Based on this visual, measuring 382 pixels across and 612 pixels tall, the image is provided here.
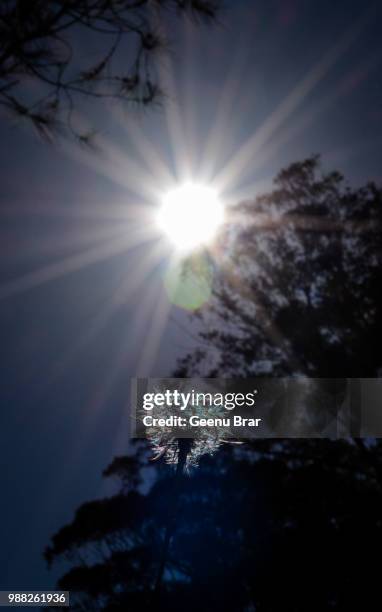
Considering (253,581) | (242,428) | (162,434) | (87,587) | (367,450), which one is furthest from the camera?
(87,587)

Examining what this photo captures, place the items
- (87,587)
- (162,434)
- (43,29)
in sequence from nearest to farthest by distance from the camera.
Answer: (43,29) → (162,434) → (87,587)

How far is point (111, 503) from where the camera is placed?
336 inches

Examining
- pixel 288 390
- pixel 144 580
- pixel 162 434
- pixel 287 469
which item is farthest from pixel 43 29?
pixel 144 580

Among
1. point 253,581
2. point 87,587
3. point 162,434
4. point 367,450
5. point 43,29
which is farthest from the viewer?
point 87,587


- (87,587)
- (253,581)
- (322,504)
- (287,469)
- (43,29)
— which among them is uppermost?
(43,29)

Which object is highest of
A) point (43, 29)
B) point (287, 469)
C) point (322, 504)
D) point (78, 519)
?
point (43, 29)

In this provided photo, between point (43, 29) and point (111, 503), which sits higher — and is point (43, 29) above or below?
above

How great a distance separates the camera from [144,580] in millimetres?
8438

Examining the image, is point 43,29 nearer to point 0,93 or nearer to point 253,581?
point 0,93

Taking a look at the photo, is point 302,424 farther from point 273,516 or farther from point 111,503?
point 111,503

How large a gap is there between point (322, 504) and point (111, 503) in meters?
4.30

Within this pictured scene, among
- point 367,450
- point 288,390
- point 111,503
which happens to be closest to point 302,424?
point 288,390

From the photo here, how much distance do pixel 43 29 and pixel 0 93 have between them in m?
0.52

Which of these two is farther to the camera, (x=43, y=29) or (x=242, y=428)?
(x=242, y=428)
